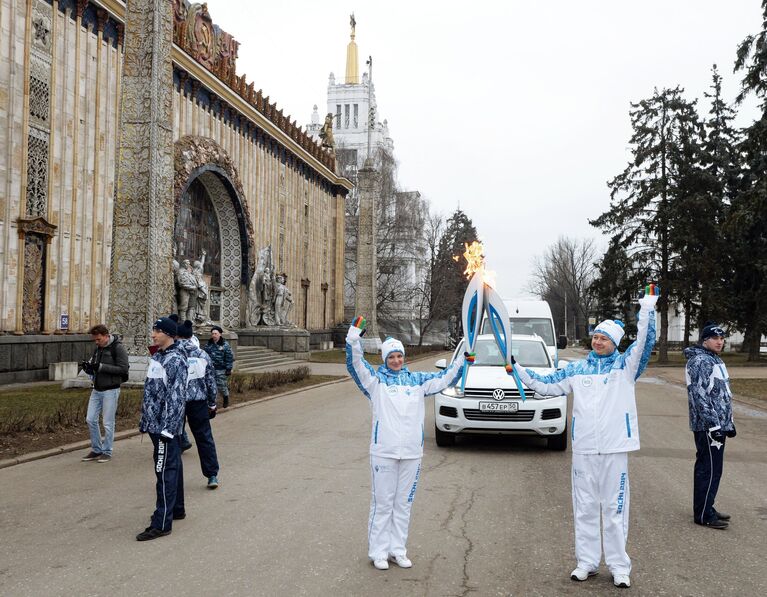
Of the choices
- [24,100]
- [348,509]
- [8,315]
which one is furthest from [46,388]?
[348,509]

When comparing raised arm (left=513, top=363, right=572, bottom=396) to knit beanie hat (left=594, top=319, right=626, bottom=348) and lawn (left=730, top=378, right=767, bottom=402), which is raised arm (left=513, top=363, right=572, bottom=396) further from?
lawn (left=730, top=378, right=767, bottom=402)

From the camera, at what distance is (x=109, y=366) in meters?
8.48

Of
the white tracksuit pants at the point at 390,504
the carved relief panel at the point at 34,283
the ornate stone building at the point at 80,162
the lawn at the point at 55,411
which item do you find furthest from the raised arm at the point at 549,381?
the carved relief panel at the point at 34,283

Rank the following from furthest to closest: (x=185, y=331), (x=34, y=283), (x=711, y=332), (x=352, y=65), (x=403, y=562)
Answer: (x=352, y=65), (x=34, y=283), (x=185, y=331), (x=711, y=332), (x=403, y=562)

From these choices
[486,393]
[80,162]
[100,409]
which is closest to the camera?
[100,409]

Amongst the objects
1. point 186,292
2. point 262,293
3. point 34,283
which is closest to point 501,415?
point 34,283

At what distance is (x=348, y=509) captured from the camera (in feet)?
21.2

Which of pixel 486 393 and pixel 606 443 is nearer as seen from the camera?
pixel 606 443

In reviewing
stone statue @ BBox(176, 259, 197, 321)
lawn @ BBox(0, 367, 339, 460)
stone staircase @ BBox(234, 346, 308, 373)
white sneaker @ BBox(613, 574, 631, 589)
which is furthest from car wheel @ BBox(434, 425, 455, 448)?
stone statue @ BBox(176, 259, 197, 321)

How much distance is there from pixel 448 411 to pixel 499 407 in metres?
0.71

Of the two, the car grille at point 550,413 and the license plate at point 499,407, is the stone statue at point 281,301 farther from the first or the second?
the car grille at point 550,413

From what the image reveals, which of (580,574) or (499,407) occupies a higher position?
(499,407)

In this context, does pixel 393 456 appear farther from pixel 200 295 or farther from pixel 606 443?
pixel 200 295

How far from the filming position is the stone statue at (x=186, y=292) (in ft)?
89.8
